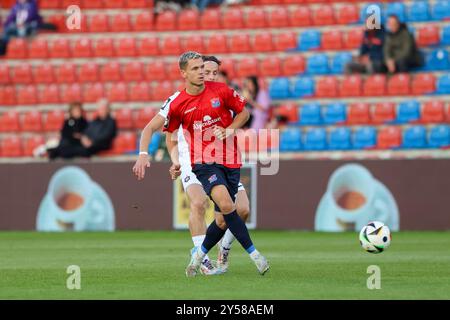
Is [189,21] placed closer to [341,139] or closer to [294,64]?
[294,64]

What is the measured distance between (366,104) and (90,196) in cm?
565

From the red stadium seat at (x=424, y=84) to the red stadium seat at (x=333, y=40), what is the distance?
82.5 inches

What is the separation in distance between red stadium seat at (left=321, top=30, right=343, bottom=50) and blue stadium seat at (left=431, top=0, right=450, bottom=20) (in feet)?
6.44

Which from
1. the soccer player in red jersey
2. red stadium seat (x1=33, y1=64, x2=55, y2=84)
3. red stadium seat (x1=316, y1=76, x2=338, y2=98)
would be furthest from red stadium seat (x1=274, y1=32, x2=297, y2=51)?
the soccer player in red jersey

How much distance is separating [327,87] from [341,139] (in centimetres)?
155

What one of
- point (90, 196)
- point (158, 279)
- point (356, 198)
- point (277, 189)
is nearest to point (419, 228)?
point (356, 198)

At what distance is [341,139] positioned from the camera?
21906 millimetres

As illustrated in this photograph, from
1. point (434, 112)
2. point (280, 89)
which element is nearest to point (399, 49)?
point (434, 112)

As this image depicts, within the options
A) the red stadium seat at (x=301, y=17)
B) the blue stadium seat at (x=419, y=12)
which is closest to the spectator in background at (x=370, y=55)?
the blue stadium seat at (x=419, y=12)

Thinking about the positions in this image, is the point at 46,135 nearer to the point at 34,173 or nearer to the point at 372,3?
the point at 34,173

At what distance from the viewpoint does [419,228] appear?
1969cm

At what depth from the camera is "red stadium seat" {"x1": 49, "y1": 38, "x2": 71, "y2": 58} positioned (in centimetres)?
2558

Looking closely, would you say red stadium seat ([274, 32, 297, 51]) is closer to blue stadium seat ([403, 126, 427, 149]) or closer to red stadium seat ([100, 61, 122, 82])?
red stadium seat ([100, 61, 122, 82])

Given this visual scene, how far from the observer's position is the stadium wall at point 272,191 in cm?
1966
